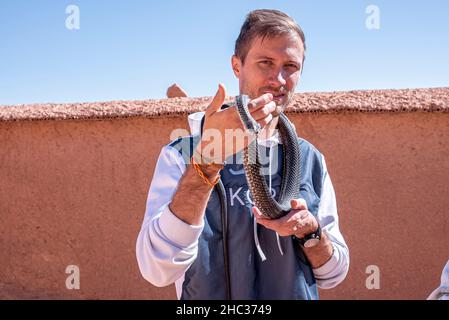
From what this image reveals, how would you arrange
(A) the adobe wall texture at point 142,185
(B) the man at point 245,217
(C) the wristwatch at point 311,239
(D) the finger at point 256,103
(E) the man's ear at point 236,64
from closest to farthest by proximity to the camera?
(D) the finger at point 256,103
(B) the man at point 245,217
(C) the wristwatch at point 311,239
(E) the man's ear at point 236,64
(A) the adobe wall texture at point 142,185

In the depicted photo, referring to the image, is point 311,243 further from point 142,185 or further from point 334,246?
point 142,185

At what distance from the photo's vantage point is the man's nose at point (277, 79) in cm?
194

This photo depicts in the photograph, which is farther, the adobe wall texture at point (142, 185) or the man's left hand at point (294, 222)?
the adobe wall texture at point (142, 185)

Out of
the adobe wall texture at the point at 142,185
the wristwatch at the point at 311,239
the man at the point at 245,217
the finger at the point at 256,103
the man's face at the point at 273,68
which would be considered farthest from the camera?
the adobe wall texture at the point at 142,185

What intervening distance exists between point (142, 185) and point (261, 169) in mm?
4632

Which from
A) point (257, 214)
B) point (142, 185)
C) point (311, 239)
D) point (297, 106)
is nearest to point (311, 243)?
point (311, 239)

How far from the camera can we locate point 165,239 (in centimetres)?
171

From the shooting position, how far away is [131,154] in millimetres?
6422

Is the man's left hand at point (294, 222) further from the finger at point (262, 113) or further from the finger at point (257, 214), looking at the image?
the finger at point (262, 113)

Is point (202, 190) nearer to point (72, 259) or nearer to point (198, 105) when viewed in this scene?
point (198, 105)

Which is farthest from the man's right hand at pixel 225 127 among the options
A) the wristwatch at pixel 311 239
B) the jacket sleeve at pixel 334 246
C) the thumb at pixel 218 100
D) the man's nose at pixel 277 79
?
the jacket sleeve at pixel 334 246

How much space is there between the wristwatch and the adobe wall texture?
4.14m

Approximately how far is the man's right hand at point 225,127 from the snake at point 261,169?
23 millimetres

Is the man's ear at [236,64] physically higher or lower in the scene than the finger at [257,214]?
higher
